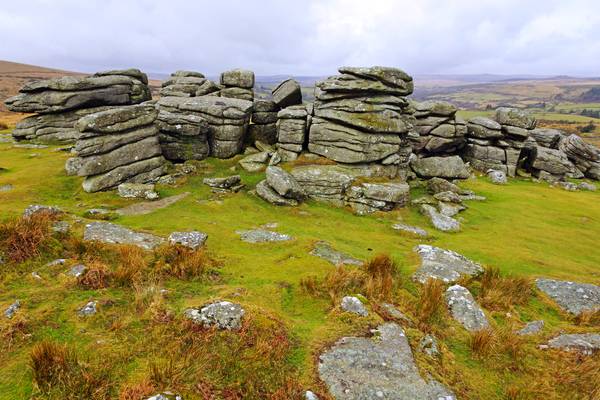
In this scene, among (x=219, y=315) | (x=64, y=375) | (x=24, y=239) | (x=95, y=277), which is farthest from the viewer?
(x=24, y=239)

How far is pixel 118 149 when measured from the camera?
2548 cm

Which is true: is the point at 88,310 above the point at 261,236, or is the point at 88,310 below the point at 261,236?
above

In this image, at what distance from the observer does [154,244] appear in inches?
572

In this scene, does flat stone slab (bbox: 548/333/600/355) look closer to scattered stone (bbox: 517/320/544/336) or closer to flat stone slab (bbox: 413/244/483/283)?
scattered stone (bbox: 517/320/544/336)

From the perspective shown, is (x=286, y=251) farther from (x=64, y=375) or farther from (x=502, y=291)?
(x=64, y=375)

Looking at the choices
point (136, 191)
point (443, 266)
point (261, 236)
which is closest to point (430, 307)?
point (443, 266)

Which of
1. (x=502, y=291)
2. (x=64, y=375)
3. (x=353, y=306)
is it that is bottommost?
(x=502, y=291)

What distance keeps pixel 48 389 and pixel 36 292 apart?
4.59 metres

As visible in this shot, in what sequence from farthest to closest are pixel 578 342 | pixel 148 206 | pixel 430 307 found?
1. pixel 148 206
2. pixel 430 307
3. pixel 578 342

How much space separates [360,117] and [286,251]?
56.1 feet

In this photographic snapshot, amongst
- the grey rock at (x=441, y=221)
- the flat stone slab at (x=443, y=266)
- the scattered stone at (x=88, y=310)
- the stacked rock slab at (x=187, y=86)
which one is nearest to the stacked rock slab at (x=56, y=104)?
the stacked rock slab at (x=187, y=86)

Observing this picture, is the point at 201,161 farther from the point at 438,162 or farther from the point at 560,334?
the point at 560,334

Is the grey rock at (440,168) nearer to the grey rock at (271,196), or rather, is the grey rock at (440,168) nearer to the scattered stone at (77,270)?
the grey rock at (271,196)

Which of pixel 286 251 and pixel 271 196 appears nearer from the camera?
pixel 286 251
